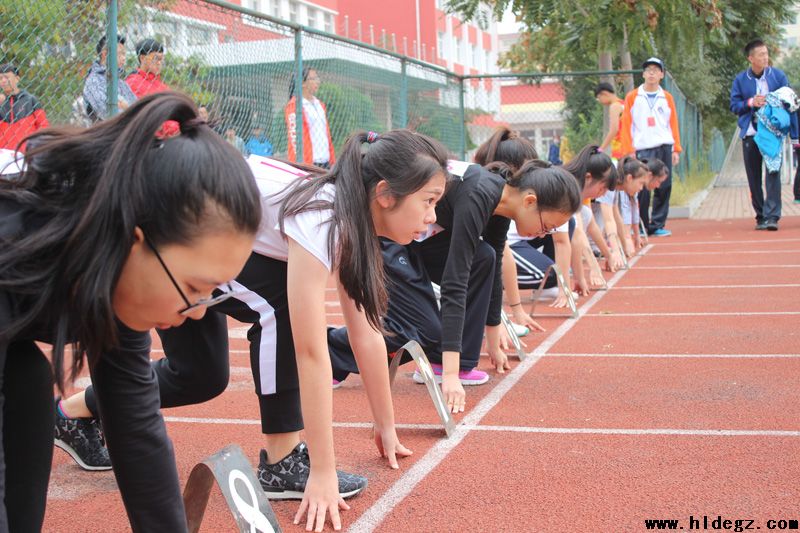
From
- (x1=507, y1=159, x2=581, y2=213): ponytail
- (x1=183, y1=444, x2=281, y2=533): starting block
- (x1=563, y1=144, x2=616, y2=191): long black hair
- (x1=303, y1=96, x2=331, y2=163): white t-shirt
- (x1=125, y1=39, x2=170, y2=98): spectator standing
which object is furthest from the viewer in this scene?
(x1=303, y1=96, x2=331, y2=163): white t-shirt

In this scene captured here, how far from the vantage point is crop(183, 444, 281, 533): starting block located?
203 centimetres

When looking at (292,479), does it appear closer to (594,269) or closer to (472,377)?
(472,377)

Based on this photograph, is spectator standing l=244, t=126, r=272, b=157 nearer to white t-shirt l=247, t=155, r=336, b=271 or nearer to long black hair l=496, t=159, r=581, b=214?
long black hair l=496, t=159, r=581, b=214

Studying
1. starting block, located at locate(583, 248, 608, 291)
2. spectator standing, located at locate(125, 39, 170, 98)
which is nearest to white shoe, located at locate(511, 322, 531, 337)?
starting block, located at locate(583, 248, 608, 291)

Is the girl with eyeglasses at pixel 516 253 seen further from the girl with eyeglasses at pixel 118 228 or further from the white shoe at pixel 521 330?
the girl with eyeglasses at pixel 118 228

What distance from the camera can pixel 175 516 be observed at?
6.38 ft

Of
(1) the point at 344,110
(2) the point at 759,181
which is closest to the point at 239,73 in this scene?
(1) the point at 344,110

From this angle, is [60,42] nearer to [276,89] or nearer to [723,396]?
[276,89]

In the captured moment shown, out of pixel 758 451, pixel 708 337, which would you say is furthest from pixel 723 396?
pixel 708 337

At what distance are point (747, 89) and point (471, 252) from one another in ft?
27.3

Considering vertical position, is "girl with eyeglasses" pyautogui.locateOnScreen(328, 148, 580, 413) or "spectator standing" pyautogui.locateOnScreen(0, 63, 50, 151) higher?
"spectator standing" pyautogui.locateOnScreen(0, 63, 50, 151)

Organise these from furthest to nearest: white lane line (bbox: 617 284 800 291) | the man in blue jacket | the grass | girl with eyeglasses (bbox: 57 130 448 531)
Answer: the grass, the man in blue jacket, white lane line (bbox: 617 284 800 291), girl with eyeglasses (bbox: 57 130 448 531)

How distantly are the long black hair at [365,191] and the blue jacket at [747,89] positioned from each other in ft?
29.4

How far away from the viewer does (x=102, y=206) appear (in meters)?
1.49
